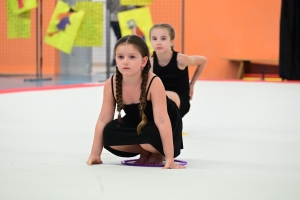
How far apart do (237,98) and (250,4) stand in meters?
3.69

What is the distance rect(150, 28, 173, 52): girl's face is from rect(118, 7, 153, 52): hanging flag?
477cm

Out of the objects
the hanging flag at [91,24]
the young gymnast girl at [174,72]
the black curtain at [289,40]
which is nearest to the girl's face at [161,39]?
the young gymnast girl at [174,72]

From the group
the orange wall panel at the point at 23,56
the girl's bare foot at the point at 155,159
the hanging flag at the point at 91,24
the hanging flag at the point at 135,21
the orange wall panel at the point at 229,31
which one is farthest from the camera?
the orange wall panel at the point at 23,56

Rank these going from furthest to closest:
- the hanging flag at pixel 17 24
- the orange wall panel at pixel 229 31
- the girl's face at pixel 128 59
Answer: the orange wall panel at pixel 229 31 → the hanging flag at pixel 17 24 → the girl's face at pixel 128 59

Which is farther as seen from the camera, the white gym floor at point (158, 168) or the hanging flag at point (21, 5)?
the hanging flag at point (21, 5)

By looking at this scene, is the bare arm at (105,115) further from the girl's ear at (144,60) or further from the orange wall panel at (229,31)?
the orange wall panel at (229,31)

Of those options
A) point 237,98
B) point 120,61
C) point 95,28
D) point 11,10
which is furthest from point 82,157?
point 11,10

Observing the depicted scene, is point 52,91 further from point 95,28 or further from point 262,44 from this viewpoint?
point 262,44

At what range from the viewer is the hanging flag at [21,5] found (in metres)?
8.19

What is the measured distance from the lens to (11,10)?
330 inches

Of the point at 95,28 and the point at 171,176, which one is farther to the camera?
the point at 95,28

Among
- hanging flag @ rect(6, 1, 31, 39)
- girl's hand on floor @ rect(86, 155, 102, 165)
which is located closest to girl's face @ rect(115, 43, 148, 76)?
girl's hand on floor @ rect(86, 155, 102, 165)

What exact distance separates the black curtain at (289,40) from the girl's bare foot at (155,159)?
6.10 m

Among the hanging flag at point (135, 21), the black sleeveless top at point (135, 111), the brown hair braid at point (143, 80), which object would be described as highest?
the hanging flag at point (135, 21)
